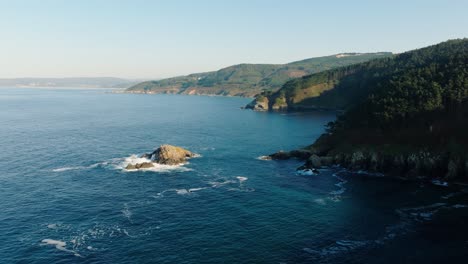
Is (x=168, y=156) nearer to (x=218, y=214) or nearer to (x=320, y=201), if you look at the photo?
(x=218, y=214)

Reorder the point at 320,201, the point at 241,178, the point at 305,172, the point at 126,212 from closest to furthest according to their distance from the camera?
the point at 126,212 → the point at 320,201 → the point at 241,178 → the point at 305,172

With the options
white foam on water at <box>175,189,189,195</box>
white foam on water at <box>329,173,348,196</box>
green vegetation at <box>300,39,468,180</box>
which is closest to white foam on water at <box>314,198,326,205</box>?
white foam on water at <box>329,173,348,196</box>

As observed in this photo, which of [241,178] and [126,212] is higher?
[241,178]

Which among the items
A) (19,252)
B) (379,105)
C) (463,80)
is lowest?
(19,252)

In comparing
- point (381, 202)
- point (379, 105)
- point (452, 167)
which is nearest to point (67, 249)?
point (381, 202)

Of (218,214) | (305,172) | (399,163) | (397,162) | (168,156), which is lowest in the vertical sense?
(218,214)

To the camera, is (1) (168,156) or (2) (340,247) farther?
(1) (168,156)

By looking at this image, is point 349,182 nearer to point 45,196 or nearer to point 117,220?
point 117,220

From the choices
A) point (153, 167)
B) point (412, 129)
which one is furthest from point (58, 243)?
point (412, 129)
